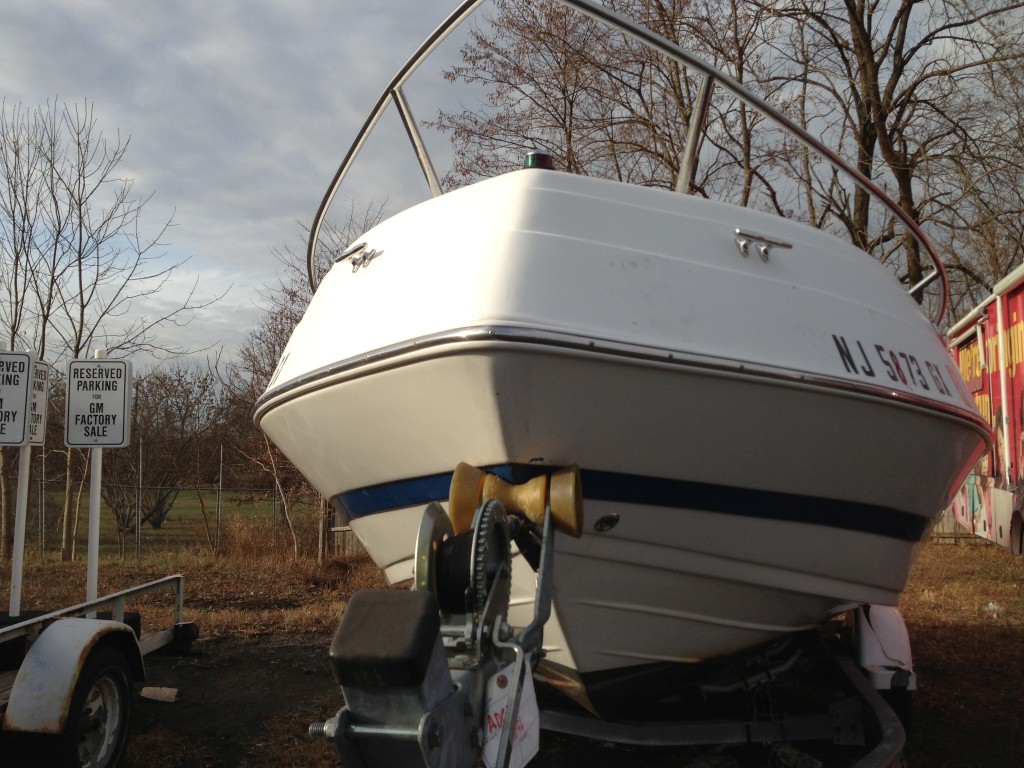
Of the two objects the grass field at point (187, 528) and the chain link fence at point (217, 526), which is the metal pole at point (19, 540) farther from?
the grass field at point (187, 528)

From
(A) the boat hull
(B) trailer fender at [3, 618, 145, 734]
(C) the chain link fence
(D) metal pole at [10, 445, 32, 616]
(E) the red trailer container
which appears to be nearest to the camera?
(A) the boat hull

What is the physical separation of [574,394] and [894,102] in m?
11.4

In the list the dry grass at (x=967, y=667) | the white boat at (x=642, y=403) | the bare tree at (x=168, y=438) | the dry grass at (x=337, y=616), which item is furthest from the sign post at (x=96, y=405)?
the bare tree at (x=168, y=438)

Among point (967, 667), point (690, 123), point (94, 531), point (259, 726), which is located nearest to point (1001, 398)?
point (967, 667)

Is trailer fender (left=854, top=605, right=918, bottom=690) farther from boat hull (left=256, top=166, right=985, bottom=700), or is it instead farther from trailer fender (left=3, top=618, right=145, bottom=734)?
trailer fender (left=3, top=618, right=145, bottom=734)

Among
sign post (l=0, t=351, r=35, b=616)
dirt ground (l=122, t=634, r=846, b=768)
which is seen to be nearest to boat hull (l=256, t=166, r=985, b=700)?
dirt ground (l=122, t=634, r=846, b=768)

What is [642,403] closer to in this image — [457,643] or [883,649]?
[457,643]

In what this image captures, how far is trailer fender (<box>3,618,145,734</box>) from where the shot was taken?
2.86 m

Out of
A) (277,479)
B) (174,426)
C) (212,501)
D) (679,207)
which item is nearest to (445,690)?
(679,207)

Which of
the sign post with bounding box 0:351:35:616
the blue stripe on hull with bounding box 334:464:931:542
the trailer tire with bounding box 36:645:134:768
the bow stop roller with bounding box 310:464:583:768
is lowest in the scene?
the trailer tire with bounding box 36:645:134:768

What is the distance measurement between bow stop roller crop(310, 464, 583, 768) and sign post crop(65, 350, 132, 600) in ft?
10.9

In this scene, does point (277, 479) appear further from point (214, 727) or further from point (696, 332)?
point (696, 332)

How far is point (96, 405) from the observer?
4.94 m

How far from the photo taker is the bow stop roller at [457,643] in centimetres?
160
